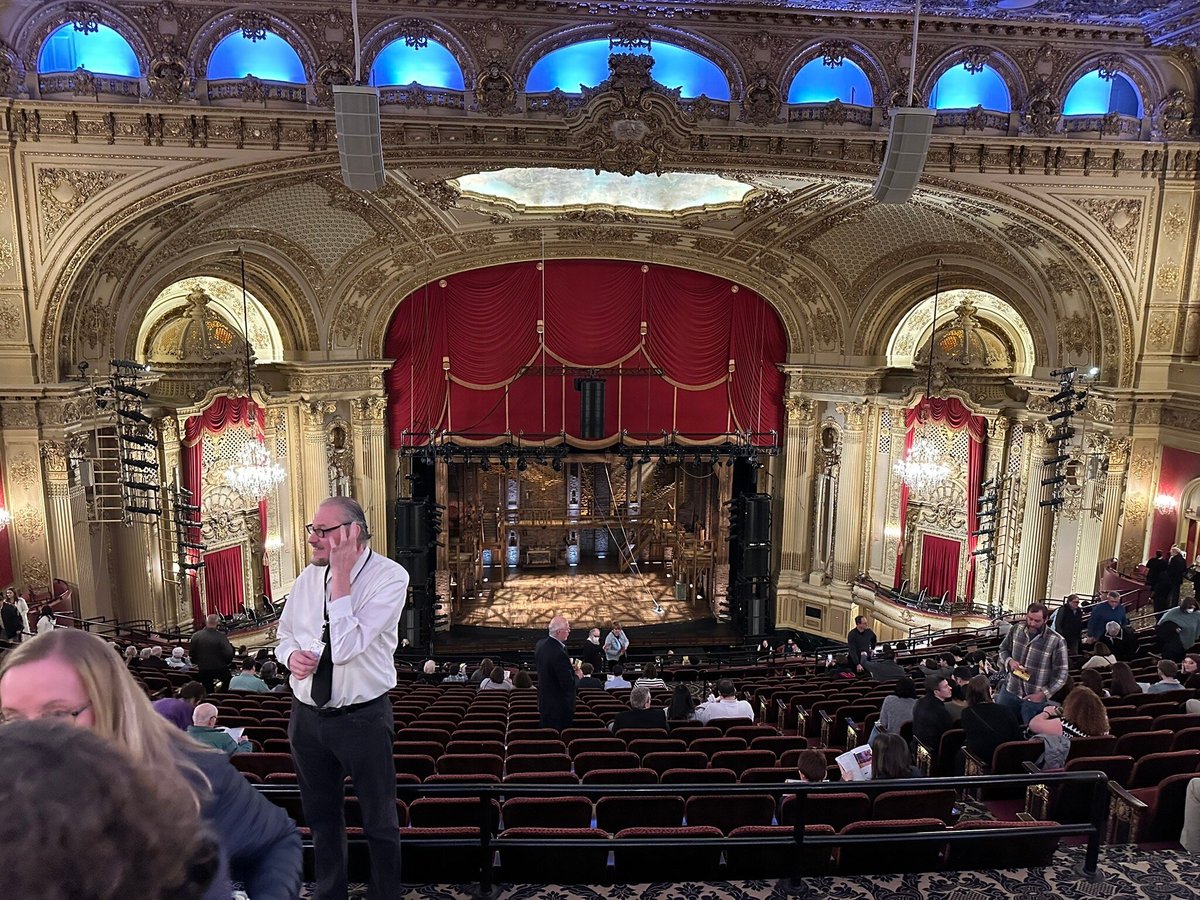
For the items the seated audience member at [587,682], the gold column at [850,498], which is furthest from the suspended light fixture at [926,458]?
the seated audience member at [587,682]

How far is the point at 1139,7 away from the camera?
41.1 ft

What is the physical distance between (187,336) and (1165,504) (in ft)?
57.9

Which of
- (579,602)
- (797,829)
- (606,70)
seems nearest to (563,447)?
(579,602)

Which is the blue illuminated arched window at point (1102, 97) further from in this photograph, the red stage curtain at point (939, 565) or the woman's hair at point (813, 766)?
the woman's hair at point (813, 766)

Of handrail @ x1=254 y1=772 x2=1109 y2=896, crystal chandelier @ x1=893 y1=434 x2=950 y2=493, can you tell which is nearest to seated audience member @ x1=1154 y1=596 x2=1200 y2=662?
handrail @ x1=254 y1=772 x2=1109 y2=896

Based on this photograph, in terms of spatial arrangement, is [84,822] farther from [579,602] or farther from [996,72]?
[579,602]

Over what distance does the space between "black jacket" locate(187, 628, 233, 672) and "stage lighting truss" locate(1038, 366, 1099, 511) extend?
12.9 metres

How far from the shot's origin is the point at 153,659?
10820 mm

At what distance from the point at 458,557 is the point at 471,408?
3.57m

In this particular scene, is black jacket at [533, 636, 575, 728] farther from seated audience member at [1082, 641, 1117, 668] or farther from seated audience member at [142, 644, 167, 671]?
seated audience member at [142, 644, 167, 671]

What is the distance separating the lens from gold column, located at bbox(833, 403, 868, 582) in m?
18.8

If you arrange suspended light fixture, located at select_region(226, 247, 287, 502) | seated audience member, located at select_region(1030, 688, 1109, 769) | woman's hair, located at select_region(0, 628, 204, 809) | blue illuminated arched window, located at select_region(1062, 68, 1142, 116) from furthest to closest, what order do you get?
suspended light fixture, located at select_region(226, 247, 287, 502) → blue illuminated arched window, located at select_region(1062, 68, 1142, 116) → seated audience member, located at select_region(1030, 688, 1109, 769) → woman's hair, located at select_region(0, 628, 204, 809)

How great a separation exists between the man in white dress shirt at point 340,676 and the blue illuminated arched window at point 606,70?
11.1 metres

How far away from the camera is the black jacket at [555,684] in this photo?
6703 mm
